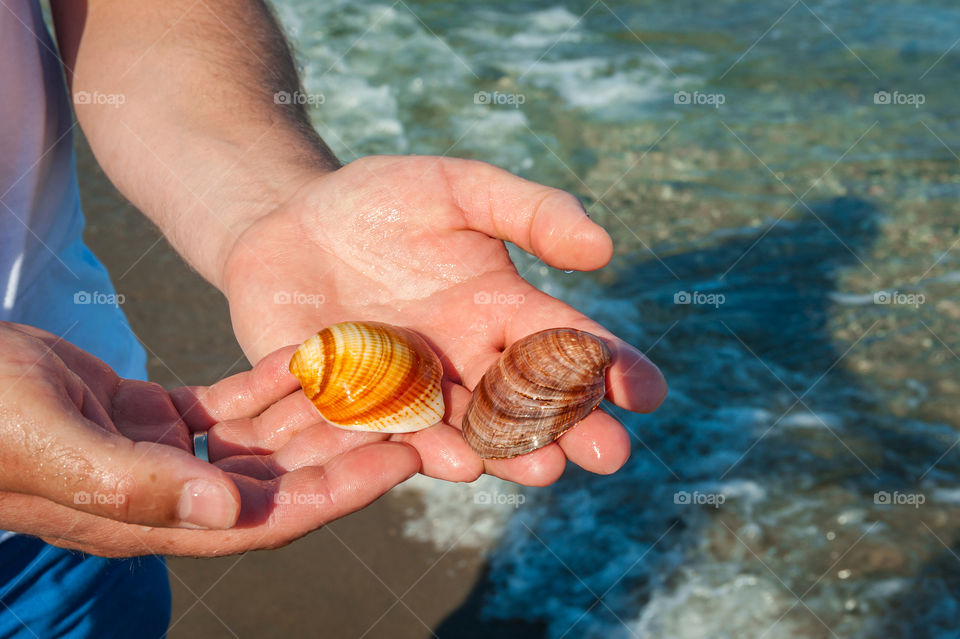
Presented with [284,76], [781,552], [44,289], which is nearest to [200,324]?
[284,76]

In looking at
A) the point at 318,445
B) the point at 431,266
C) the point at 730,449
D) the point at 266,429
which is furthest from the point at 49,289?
the point at 730,449

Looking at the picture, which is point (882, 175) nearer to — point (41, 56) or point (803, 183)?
point (803, 183)

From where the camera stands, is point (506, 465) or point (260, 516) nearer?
point (260, 516)

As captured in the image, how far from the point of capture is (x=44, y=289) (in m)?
2.91

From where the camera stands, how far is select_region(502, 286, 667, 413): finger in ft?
9.75

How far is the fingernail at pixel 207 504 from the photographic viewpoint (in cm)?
209

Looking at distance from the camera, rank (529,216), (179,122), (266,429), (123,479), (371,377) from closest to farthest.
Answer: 1. (123,479)
2. (266,429)
3. (529,216)
4. (371,377)
5. (179,122)

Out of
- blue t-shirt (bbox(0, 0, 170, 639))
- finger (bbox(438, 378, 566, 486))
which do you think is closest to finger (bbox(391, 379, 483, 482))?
finger (bbox(438, 378, 566, 486))

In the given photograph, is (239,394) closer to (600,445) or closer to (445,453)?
(445,453)

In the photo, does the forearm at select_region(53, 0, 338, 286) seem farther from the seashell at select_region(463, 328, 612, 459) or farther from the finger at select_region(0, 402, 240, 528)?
the finger at select_region(0, 402, 240, 528)

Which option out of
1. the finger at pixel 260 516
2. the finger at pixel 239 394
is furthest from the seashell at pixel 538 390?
the finger at pixel 239 394

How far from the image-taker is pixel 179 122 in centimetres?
351

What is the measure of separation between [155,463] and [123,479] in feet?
0.28

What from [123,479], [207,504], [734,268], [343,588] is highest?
[123,479]
